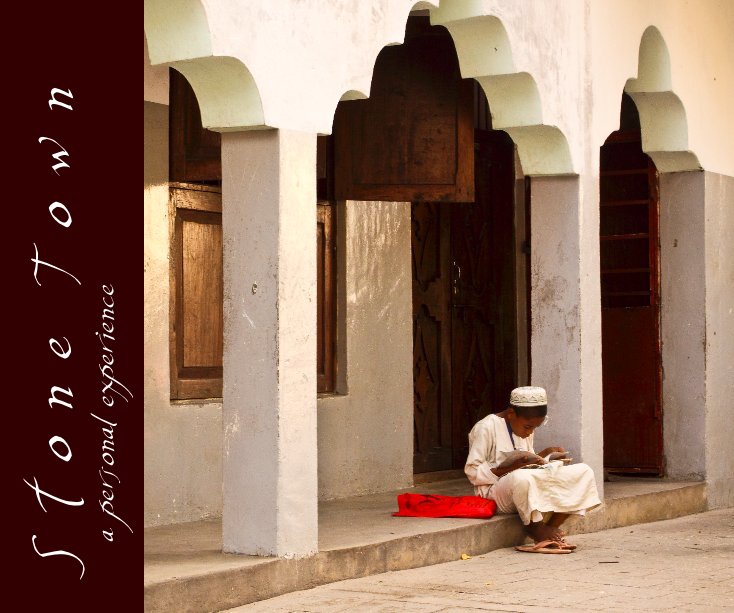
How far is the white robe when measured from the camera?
8672mm

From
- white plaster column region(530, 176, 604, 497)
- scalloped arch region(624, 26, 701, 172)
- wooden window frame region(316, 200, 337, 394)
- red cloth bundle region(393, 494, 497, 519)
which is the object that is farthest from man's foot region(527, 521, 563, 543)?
scalloped arch region(624, 26, 701, 172)

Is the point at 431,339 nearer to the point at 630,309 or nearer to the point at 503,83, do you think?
the point at 630,309

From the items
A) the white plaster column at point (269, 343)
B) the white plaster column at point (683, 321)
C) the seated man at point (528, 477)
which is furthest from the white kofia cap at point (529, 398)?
the white plaster column at point (683, 321)

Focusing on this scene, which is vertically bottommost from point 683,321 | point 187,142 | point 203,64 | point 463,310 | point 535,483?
point 535,483

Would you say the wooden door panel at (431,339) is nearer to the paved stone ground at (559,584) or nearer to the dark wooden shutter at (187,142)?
the paved stone ground at (559,584)

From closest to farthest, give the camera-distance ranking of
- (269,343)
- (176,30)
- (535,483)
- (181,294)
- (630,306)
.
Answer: (176,30) < (269,343) < (535,483) < (181,294) < (630,306)

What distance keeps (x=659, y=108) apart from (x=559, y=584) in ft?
15.0

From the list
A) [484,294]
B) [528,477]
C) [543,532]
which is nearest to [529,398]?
[528,477]

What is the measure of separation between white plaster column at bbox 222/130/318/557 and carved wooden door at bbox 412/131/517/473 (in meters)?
4.08

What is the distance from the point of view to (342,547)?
7680 millimetres
